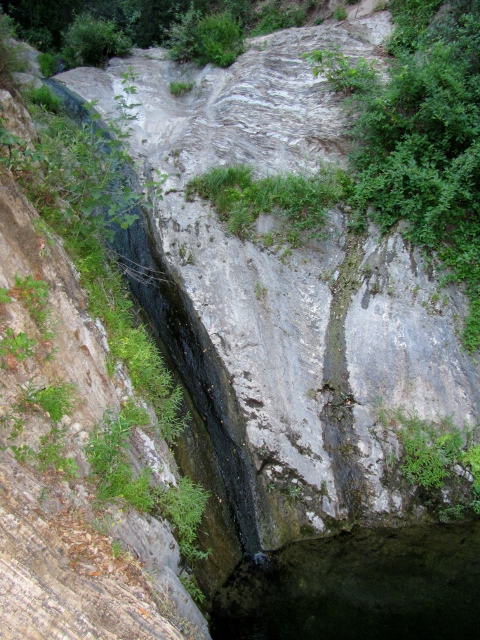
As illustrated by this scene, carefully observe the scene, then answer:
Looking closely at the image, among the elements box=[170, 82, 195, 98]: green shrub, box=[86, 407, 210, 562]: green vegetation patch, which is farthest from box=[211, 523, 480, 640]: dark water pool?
box=[170, 82, 195, 98]: green shrub

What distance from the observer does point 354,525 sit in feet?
19.0

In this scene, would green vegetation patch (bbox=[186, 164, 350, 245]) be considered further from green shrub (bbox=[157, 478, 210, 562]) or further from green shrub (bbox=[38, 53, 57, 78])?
green shrub (bbox=[38, 53, 57, 78])

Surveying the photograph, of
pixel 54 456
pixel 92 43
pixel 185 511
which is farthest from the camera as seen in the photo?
pixel 92 43

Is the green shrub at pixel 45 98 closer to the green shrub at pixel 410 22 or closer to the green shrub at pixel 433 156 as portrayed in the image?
the green shrub at pixel 433 156

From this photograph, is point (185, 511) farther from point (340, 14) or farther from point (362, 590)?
point (340, 14)

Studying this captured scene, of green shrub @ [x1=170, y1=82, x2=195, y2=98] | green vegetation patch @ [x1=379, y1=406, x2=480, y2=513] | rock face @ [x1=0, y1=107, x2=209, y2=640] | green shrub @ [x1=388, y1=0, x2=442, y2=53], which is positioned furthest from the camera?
green shrub @ [x1=170, y1=82, x2=195, y2=98]

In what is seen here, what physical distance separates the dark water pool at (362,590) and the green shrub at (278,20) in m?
10.8

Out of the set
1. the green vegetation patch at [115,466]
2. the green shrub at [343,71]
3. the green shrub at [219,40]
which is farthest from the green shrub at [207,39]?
the green vegetation patch at [115,466]

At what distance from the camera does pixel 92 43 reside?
34.1 ft

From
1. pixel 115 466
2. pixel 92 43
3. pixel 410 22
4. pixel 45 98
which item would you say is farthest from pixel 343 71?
pixel 115 466

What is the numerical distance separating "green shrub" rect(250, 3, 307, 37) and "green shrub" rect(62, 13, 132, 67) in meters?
3.10

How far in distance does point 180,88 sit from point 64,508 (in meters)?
8.67

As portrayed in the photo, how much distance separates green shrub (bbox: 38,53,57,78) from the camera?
10062 mm

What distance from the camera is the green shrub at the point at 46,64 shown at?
10062 mm
